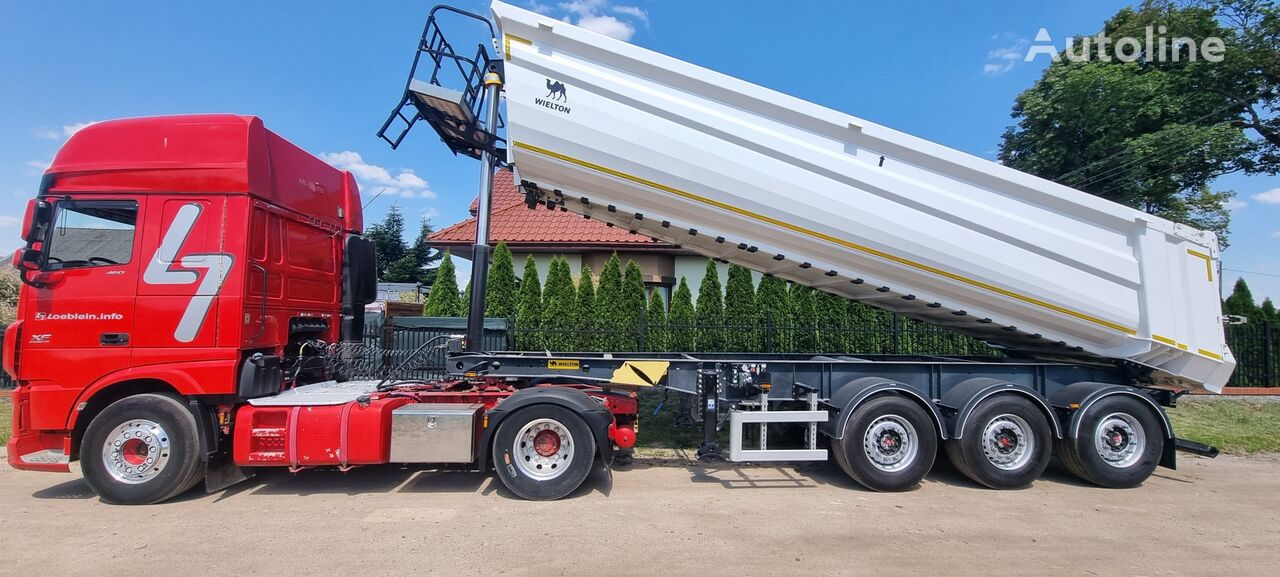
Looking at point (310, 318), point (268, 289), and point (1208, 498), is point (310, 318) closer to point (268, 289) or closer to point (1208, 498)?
point (268, 289)

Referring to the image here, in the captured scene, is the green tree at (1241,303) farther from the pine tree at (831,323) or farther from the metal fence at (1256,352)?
the pine tree at (831,323)

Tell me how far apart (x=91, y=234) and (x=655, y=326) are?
8139 mm

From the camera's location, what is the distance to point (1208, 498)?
542 centimetres

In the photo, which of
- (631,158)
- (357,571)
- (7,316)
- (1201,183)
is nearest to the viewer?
(357,571)

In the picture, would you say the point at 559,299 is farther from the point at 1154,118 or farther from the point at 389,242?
the point at 389,242

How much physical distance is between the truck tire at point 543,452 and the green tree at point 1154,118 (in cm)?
1448

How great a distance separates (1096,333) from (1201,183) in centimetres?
1340

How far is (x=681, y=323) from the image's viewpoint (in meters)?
11.8

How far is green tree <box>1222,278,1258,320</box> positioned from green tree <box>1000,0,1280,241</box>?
6.89 feet

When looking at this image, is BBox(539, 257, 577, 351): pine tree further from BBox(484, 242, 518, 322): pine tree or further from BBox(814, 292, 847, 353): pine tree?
BBox(814, 292, 847, 353): pine tree

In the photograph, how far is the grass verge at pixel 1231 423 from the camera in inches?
297

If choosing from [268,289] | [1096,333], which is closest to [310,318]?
[268,289]

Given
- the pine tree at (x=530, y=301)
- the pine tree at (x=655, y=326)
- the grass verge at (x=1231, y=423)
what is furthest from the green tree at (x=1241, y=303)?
the pine tree at (x=530, y=301)

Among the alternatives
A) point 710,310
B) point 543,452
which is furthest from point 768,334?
point 543,452
